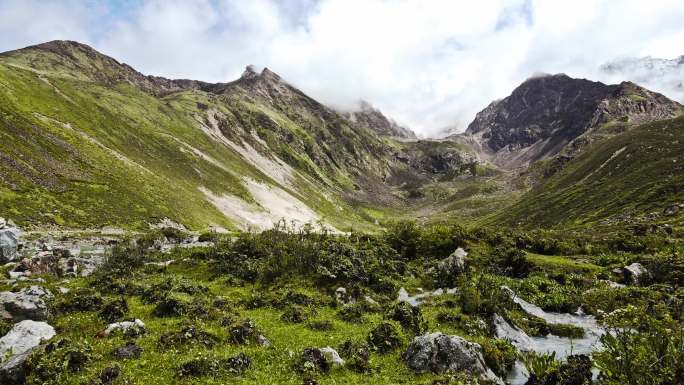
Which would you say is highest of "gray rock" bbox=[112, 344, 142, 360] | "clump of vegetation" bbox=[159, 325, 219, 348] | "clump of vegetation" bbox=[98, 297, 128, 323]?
"clump of vegetation" bbox=[159, 325, 219, 348]

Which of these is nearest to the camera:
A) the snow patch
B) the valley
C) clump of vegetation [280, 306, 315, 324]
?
the valley

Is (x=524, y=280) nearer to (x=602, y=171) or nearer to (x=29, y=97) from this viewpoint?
(x=29, y=97)

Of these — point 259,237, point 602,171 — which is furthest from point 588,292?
point 602,171

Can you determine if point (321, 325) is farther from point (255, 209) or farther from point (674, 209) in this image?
point (255, 209)

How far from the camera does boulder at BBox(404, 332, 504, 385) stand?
65.9 ft

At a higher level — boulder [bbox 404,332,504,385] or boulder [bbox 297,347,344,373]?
boulder [bbox 404,332,504,385]

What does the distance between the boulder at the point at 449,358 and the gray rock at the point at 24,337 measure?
1931cm

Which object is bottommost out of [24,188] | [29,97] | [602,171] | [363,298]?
[24,188]

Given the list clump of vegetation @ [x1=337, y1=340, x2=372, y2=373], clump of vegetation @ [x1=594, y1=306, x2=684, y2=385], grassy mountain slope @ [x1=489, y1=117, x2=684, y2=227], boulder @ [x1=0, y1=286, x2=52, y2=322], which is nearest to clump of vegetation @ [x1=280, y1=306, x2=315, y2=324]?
clump of vegetation @ [x1=337, y1=340, x2=372, y2=373]

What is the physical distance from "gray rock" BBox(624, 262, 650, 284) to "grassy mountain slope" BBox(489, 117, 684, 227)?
51.0 metres

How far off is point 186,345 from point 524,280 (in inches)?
1237

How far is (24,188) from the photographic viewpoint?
84.2 meters

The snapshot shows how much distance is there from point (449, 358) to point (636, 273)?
27581 mm

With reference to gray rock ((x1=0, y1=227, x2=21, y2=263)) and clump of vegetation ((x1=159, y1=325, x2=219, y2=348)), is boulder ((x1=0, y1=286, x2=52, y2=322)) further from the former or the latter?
gray rock ((x1=0, y1=227, x2=21, y2=263))
